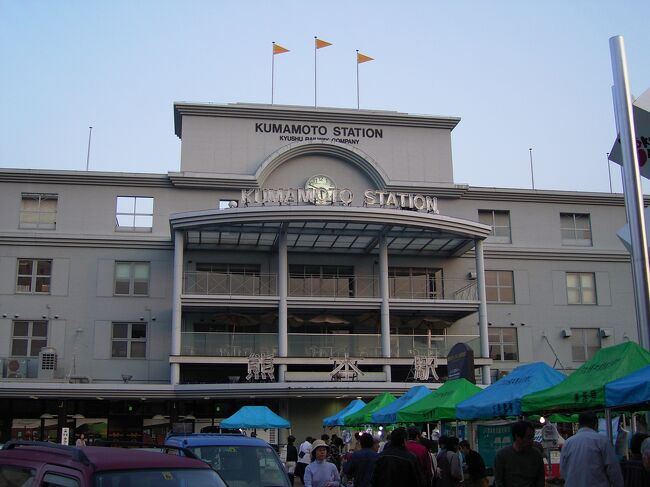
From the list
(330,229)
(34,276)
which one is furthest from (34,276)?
(330,229)

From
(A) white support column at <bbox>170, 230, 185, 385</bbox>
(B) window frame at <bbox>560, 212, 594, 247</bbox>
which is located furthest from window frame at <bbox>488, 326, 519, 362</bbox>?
(A) white support column at <bbox>170, 230, 185, 385</bbox>

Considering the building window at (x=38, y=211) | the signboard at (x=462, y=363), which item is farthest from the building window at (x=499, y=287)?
the building window at (x=38, y=211)

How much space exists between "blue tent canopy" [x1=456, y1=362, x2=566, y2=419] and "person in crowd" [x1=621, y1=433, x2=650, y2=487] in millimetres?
2592

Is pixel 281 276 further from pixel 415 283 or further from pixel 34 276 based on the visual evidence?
pixel 34 276

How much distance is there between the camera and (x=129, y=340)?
39.0 metres

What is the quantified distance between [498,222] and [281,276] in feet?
43.8

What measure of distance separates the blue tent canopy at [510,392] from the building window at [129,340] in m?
26.4

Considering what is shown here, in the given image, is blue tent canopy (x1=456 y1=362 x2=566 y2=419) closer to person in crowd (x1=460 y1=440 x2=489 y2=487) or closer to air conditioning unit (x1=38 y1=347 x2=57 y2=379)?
person in crowd (x1=460 y1=440 x2=489 y2=487)

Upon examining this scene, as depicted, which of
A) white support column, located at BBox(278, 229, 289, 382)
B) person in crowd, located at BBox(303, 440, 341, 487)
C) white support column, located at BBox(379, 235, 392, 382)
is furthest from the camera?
white support column, located at BBox(379, 235, 392, 382)

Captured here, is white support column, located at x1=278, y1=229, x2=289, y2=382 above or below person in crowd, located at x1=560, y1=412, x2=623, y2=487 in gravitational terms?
above

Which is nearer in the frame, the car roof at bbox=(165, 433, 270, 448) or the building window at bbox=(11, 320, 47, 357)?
the car roof at bbox=(165, 433, 270, 448)

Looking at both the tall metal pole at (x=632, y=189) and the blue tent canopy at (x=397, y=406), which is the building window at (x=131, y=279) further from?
the tall metal pole at (x=632, y=189)

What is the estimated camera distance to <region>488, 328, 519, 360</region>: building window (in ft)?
136

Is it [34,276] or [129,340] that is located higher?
[34,276]
